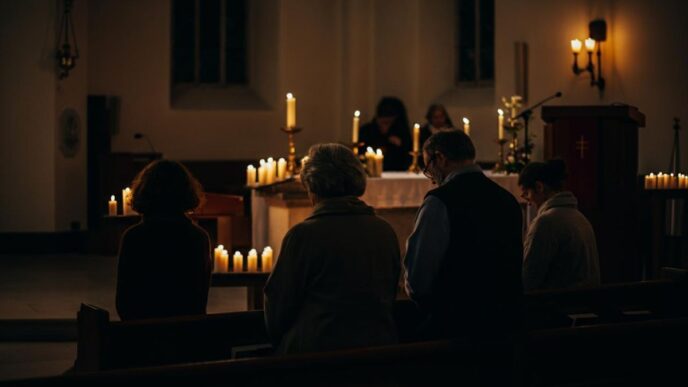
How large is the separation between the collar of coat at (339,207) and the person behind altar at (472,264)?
217 mm

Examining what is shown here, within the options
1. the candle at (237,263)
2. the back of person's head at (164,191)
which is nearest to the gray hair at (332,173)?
the back of person's head at (164,191)

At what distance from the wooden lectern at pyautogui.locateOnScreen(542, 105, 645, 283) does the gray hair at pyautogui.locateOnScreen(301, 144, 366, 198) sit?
15.0ft

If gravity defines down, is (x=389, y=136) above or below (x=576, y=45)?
below

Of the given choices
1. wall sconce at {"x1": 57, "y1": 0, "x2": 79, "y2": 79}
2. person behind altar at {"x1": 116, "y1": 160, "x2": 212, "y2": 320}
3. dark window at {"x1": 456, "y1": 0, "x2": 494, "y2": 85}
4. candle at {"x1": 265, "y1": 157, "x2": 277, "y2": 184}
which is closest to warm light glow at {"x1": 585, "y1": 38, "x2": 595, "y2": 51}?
dark window at {"x1": 456, "y1": 0, "x2": 494, "y2": 85}

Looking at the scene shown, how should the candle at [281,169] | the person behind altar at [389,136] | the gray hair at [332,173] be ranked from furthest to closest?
the person behind altar at [389,136]
the candle at [281,169]
the gray hair at [332,173]

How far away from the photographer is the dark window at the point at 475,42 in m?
15.7

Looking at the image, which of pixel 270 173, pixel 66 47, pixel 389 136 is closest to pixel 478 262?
pixel 270 173

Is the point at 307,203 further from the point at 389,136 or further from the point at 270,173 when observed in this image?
the point at 389,136

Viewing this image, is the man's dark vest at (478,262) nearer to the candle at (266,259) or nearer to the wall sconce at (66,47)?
the candle at (266,259)

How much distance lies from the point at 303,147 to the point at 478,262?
11.9 meters

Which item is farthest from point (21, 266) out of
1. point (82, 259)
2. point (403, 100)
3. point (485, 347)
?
point (485, 347)

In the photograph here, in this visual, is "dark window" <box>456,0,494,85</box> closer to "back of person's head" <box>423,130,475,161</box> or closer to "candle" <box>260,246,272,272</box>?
"candle" <box>260,246,272,272</box>

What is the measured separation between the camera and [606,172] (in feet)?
28.6

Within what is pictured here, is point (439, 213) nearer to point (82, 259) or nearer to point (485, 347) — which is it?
point (485, 347)
